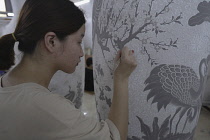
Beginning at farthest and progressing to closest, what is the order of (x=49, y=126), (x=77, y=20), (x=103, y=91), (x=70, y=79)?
(x=70, y=79), (x=103, y=91), (x=77, y=20), (x=49, y=126)

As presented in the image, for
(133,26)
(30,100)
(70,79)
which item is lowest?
(70,79)

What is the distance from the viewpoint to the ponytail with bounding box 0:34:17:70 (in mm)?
594

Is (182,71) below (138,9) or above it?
below

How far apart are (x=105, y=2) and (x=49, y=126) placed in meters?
0.38

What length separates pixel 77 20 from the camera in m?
0.57

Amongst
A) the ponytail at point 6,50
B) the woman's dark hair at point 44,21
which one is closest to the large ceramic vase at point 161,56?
the woman's dark hair at point 44,21

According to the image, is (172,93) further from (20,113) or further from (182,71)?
(20,113)

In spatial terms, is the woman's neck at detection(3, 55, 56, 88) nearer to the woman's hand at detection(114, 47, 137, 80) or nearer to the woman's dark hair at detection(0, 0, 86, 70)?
the woman's dark hair at detection(0, 0, 86, 70)

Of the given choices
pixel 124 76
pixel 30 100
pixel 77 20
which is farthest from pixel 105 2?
pixel 30 100

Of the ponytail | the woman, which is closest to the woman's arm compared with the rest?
the woman

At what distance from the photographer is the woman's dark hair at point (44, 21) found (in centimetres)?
53

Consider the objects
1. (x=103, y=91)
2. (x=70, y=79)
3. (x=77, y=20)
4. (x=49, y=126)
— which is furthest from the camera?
(x=70, y=79)

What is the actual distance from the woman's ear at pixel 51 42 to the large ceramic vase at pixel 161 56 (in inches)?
6.0

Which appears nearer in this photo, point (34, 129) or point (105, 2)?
point (34, 129)
